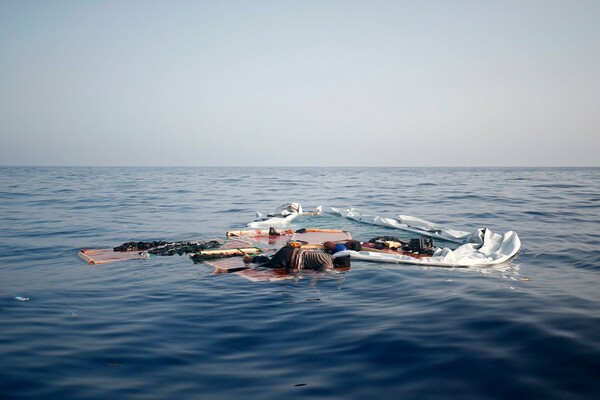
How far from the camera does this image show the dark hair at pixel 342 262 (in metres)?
10.0

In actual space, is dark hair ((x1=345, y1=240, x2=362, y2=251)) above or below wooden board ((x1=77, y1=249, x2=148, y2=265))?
above

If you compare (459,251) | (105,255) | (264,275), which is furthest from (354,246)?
(105,255)

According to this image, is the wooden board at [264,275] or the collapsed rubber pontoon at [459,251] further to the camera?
the collapsed rubber pontoon at [459,251]

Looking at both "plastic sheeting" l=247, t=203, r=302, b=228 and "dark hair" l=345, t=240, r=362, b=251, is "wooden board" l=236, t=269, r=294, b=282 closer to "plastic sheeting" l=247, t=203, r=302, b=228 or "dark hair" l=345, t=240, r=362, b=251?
"dark hair" l=345, t=240, r=362, b=251

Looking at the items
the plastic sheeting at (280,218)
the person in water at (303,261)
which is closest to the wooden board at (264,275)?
the person in water at (303,261)

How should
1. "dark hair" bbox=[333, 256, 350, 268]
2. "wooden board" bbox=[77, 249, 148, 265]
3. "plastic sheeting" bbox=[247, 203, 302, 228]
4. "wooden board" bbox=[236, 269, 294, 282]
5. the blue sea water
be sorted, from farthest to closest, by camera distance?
1. "plastic sheeting" bbox=[247, 203, 302, 228]
2. "wooden board" bbox=[77, 249, 148, 265]
3. "dark hair" bbox=[333, 256, 350, 268]
4. "wooden board" bbox=[236, 269, 294, 282]
5. the blue sea water

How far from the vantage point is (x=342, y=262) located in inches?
396

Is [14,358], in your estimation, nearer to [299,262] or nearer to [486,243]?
[299,262]

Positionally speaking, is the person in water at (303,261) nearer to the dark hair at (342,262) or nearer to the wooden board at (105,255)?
the dark hair at (342,262)

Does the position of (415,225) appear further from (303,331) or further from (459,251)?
(303,331)

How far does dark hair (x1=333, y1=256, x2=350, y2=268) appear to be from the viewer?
10008 mm

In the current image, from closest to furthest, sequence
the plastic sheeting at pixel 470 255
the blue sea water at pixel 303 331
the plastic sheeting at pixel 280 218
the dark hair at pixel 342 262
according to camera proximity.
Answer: the blue sea water at pixel 303 331 → the dark hair at pixel 342 262 → the plastic sheeting at pixel 470 255 → the plastic sheeting at pixel 280 218

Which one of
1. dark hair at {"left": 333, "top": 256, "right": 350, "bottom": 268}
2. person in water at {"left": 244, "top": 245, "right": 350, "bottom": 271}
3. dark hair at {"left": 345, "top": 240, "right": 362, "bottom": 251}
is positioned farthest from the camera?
dark hair at {"left": 345, "top": 240, "right": 362, "bottom": 251}

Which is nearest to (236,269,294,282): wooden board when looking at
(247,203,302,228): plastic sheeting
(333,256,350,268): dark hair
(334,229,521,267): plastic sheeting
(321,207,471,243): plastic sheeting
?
(333,256,350,268): dark hair
